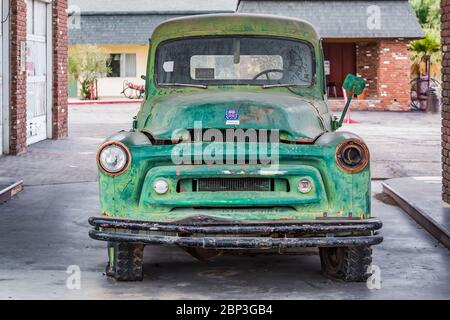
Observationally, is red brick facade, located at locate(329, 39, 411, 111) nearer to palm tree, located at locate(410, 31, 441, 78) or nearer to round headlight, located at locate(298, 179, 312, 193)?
palm tree, located at locate(410, 31, 441, 78)

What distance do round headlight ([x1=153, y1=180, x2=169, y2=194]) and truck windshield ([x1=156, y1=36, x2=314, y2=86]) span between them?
1725mm

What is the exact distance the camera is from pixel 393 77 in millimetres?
40281

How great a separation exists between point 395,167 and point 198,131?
34.2 feet

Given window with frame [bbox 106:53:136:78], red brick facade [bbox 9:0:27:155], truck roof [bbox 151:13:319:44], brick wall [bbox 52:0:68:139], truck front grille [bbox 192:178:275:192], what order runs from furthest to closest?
window with frame [bbox 106:53:136:78] → brick wall [bbox 52:0:68:139] → red brick facade [bbox 9:0:27:155] → truck roof [bbox 151:13:319:44] → truck front grille [bbox 192:178:275:192]

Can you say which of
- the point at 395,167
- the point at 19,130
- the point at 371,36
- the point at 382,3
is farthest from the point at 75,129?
the point at 382,3

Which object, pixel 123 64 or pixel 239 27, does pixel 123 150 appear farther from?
pixel 123 64

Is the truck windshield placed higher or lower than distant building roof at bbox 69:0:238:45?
lower

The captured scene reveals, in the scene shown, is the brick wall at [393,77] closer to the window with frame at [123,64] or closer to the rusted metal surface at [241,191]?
the window with frame at [123,64]

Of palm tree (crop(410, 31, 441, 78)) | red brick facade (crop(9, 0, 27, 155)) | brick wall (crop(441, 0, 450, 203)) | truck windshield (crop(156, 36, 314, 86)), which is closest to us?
truck windshield (crop(156, 36, 314, 86))

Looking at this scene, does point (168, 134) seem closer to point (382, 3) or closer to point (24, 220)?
point (24, 220)

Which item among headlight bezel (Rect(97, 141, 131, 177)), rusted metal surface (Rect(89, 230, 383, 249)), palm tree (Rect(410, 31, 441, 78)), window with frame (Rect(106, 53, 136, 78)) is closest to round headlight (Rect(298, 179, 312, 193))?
rusted metal surface (Rect(89, 230, 383, 249))

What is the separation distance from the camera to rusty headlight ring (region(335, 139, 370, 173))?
777 cm

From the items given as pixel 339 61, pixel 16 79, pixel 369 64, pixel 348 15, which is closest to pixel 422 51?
pixel 369 64

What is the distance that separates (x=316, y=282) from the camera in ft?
27.4
